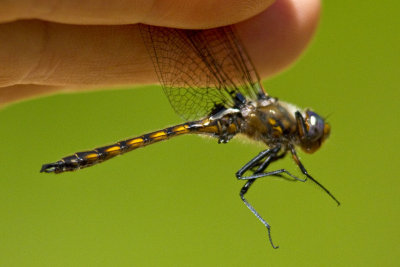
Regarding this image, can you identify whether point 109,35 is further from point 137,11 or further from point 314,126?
point 314,126

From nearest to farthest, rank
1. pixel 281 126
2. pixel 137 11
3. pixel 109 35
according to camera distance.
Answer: pixel 137 11 → pixel 109 35 → pixel 281 126

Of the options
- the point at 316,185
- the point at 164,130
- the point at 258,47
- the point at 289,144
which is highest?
the point at 258,47

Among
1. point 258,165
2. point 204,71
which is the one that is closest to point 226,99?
point 204,71

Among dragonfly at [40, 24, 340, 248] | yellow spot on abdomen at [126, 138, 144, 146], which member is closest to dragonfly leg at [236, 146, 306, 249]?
dragonfly at [40, 24, 340, 248]

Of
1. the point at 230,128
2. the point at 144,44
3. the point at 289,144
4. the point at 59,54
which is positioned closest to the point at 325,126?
the point at 289,144

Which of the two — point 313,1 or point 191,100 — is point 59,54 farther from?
point 313,1

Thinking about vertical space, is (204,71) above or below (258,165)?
above

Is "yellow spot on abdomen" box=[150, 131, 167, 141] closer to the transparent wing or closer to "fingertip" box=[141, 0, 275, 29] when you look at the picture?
the transparent wing
